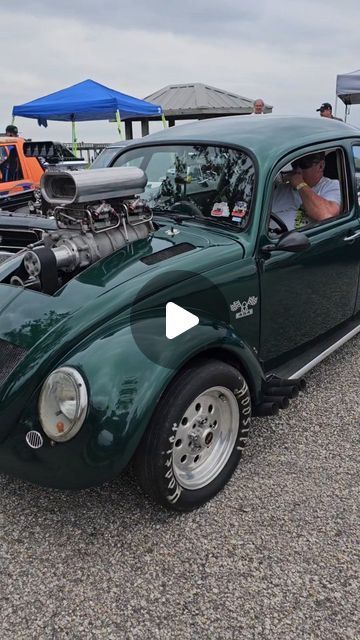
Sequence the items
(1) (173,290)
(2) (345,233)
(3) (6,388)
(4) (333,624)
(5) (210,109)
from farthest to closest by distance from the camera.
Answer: (5) (210,109) < (2) (345,233) < (1) (173,290) < (3) (6,388) < (4) (333,624)

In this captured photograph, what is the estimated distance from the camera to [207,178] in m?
3.22

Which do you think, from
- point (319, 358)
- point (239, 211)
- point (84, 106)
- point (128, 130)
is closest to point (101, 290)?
point (239, 211)

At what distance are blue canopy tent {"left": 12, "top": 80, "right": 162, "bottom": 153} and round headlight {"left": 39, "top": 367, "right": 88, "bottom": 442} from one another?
1142cm

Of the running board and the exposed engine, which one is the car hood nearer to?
the exposed engine

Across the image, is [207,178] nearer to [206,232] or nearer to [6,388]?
[206,232]

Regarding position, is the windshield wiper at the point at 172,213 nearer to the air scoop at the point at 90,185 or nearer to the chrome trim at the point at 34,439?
the air scoop at the point at 90,185

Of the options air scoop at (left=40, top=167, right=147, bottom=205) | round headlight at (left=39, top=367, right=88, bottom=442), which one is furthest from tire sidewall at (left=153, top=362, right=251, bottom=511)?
air scoop at (left=40, top=167, right=147, bottom=205)

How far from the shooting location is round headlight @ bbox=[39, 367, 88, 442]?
82.4 inches

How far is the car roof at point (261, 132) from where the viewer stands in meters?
3.16

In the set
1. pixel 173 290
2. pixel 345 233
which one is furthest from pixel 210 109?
pixel 173 290

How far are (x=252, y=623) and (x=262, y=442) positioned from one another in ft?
4.17

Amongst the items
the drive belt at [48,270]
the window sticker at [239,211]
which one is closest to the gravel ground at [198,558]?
the drive belt at [48,270]
